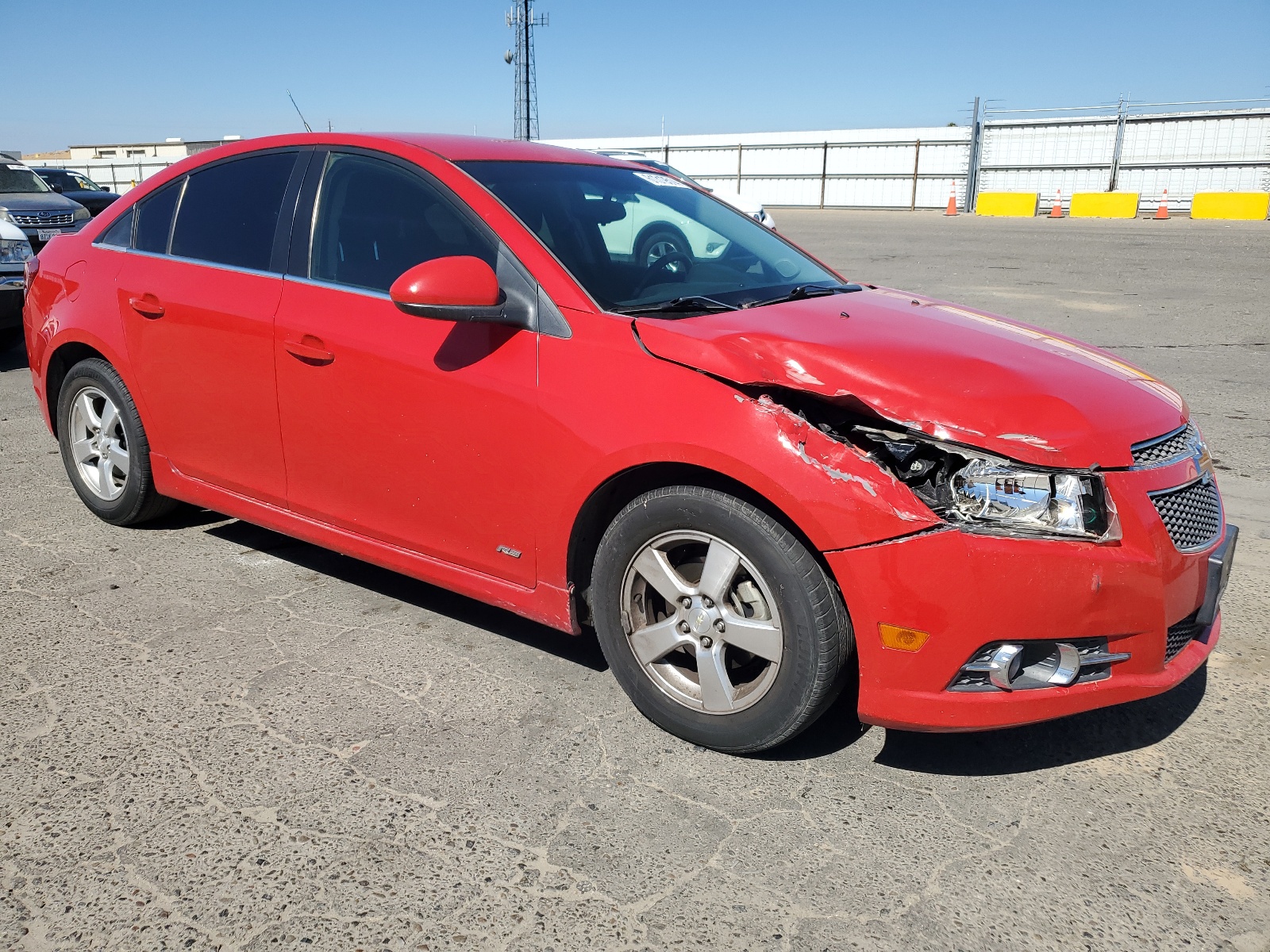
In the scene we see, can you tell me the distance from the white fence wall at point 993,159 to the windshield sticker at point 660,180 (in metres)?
29.2

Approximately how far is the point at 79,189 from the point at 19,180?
594cm

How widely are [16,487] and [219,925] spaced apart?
13.2 ft

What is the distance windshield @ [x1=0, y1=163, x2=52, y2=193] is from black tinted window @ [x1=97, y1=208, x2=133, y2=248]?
1156cm

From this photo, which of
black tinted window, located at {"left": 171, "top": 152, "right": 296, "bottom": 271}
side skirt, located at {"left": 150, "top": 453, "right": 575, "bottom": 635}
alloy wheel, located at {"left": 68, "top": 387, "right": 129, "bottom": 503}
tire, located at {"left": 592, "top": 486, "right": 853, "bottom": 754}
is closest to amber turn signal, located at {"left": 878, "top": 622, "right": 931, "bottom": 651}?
tire, located at {"left": 592, "top": 486, "right": 853, "bottom": 754}

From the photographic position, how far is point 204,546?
4438 mm

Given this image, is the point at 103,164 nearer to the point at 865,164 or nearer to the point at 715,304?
the point at 865,164

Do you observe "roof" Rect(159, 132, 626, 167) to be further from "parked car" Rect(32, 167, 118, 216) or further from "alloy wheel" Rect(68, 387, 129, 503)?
"parked car" Rect(32, 167, 118, 216)

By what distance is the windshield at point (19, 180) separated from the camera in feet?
45.4

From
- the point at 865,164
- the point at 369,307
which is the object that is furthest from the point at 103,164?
the point at 369,307

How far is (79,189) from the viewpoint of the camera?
64.0ft

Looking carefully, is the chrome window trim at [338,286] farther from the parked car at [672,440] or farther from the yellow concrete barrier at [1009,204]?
the yellow concrete barrier at [1009,204]

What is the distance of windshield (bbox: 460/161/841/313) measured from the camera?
125 inches

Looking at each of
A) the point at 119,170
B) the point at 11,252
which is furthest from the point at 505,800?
the point at 119,170

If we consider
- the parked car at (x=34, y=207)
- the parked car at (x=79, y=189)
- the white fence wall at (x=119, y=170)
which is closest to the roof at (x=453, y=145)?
the parked car at (x=34, y=207)
